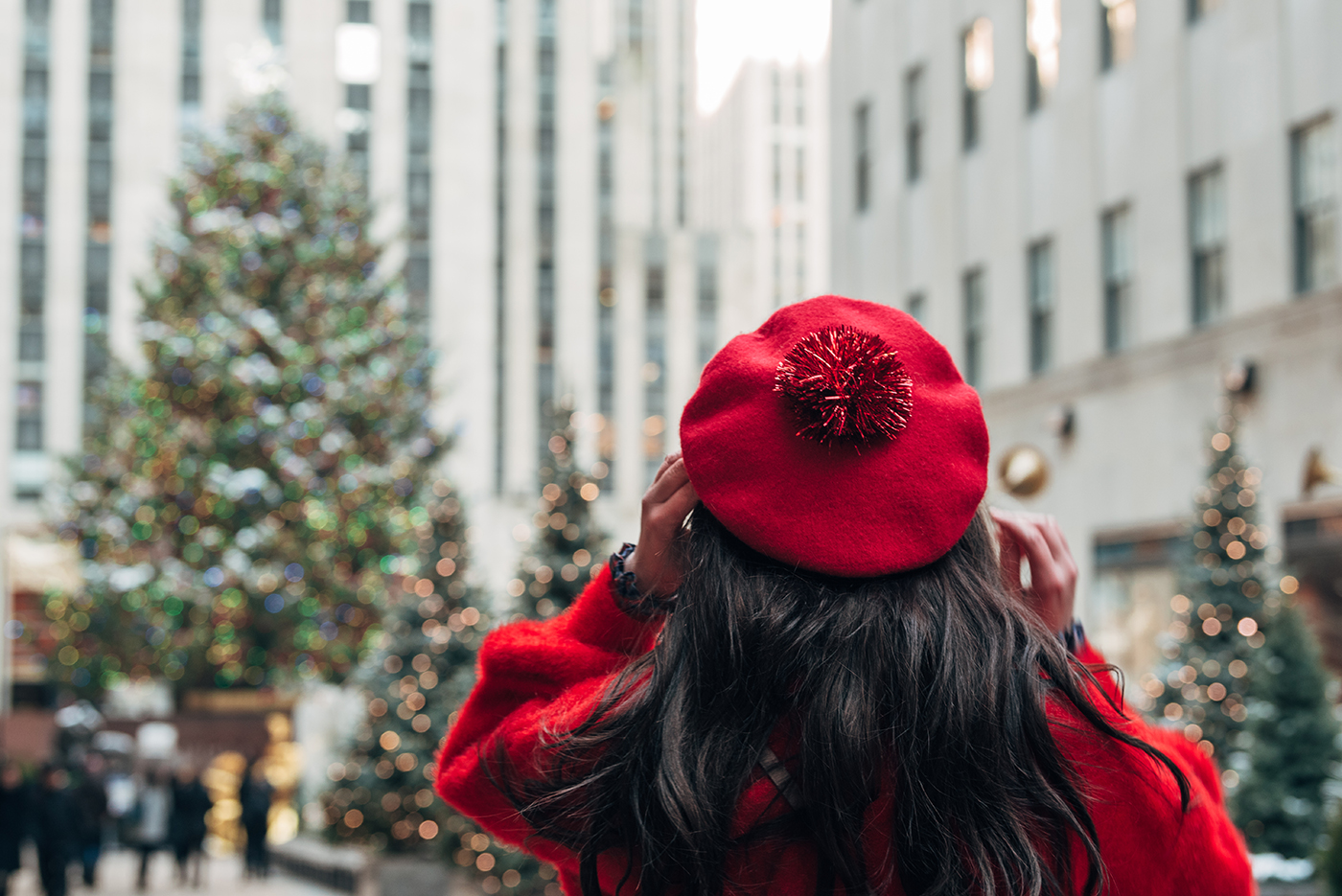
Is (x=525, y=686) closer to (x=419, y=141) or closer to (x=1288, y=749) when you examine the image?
(x=1288, y=749)

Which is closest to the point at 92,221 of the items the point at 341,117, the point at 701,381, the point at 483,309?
the point at 341,117

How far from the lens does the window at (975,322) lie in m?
22.4

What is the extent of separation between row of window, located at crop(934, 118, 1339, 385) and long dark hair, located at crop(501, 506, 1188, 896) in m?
15.0

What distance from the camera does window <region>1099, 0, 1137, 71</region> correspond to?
1847cm

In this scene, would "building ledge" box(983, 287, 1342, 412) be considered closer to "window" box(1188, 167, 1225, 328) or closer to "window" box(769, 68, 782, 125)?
"window" box(1188, 167, 1225, 328)

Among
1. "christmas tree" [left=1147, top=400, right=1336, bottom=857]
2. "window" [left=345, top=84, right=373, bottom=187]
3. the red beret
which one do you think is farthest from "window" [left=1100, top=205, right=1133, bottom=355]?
"window" [left=345, top=84, right=373, bottom=187]

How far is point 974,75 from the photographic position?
891 inches

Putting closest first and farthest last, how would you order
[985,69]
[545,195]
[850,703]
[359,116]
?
1. [850,703]
2. [985,69]
3. [359,116]
4. [545,195]

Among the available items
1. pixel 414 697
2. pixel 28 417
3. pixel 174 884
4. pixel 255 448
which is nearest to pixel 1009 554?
pixel 414 697

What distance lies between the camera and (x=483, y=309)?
4794 cm

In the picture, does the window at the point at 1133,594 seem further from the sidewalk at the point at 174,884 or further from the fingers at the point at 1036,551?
the fingers at the point at 1036,551

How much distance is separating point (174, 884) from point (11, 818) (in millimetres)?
6006

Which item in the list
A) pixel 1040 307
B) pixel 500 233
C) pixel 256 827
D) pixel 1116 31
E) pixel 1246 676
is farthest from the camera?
pixel 500 233

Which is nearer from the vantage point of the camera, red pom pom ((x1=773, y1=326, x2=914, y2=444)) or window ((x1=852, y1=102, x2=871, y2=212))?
red pom pom ((x1=773, y1=326, x2=914, y2=444))
